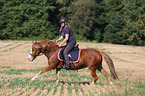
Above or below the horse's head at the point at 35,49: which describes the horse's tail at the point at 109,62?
below

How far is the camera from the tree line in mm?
68938

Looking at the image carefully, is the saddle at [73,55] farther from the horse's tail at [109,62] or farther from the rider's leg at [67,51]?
the horse's tail at [109,62]

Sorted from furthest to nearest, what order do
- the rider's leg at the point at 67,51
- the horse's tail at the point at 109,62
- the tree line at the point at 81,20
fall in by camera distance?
1. the tree line at the point at 81,20
2. the horse's tail at the point at 109,62
3. the rider's leg at the point at 67,51

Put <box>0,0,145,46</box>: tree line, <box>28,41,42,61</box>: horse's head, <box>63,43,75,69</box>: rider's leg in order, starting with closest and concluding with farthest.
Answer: <box>63,43,75,69</box>: rider's leg → <box>28,41,42,61</box>: horse's head → <box>0,0,145,46</box>: tree line

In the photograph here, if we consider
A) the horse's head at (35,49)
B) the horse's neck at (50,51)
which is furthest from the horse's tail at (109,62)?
the horse's head at (35,49)

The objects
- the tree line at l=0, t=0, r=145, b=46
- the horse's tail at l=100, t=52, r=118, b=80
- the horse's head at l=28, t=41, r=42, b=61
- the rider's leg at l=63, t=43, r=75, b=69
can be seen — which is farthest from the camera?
the tree line at l=0, t=0, r=145, b=46

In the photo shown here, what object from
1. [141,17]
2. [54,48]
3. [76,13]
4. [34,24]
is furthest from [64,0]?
[54,48]

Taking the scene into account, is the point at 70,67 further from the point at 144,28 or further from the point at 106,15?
the point at 106,15

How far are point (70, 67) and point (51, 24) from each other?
6841 cm

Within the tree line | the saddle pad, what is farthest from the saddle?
the tree line

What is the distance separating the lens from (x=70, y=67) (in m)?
10.5

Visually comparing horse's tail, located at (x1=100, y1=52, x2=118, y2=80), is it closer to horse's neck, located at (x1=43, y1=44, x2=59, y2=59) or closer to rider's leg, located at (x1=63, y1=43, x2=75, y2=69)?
rider's leg, located at (x1=63, y1=43, x2=75, y2=69)

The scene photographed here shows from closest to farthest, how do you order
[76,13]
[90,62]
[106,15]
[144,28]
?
[90,62] → [144,28] → [76,13] → [106,15]

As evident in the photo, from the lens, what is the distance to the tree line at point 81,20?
68.9 metres
